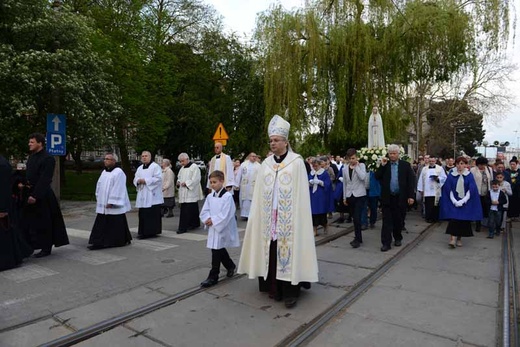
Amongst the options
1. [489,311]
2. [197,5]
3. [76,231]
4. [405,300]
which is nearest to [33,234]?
[76,231]

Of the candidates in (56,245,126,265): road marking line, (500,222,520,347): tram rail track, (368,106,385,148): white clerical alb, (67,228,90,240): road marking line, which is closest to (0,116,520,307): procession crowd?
(56,245,126,265): road marking line

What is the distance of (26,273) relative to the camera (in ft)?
19.7

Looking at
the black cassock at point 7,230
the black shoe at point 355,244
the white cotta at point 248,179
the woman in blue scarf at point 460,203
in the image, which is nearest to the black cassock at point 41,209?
the black cassock at point 7,230

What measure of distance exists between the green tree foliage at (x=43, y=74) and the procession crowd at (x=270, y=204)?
3.60m

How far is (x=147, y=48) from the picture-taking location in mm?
21016

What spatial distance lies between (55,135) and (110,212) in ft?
11.3

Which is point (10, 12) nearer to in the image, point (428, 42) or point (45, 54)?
point (45, 54)

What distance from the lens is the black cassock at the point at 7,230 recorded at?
19.7 feet

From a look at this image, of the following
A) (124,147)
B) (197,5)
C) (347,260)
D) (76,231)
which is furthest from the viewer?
(197,5)

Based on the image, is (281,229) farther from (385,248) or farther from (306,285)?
(385,248)

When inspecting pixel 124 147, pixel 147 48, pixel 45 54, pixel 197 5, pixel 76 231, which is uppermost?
pixel 197 5

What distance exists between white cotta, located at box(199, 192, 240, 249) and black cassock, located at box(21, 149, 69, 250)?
3.45 m

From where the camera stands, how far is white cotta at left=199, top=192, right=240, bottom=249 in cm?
526

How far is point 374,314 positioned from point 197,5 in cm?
2809
